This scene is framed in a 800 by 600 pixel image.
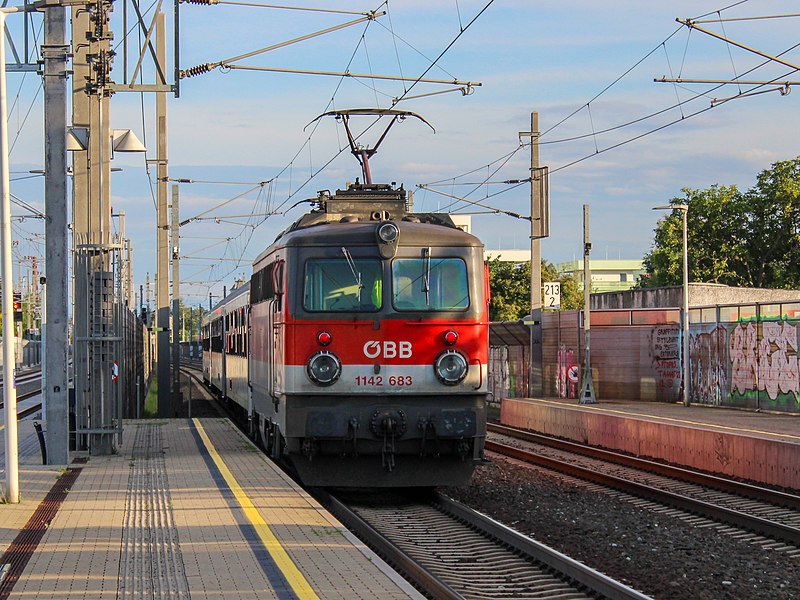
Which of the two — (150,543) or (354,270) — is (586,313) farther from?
(150,543)

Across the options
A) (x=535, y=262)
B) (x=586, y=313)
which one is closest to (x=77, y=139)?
(x=586, y=313)

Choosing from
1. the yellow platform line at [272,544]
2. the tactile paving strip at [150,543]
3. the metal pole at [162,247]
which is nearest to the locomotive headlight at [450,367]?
the yellow platform line at [272,544]

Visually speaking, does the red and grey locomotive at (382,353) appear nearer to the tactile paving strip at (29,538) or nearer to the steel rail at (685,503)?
the steel rail at (685,503)

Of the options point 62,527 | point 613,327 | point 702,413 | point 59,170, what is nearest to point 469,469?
point 62,527

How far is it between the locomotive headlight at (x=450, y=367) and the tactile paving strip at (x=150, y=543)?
3.36 meters

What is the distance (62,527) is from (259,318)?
6794 mm

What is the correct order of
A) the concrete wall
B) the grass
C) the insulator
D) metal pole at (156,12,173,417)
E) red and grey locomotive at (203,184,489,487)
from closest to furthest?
1. red and grey locomotive at (203,184,489,487)
2. the insulator
3. metal pole at (156,12,173,417)
4. the grass
5. the concrete wall

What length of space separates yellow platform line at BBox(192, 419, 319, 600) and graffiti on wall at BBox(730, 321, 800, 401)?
16.3m

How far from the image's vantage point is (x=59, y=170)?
1504 cm

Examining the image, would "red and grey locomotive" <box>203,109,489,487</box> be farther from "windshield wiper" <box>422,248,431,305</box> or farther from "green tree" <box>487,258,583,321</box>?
"green tree" <box>487,258,583,321</box>

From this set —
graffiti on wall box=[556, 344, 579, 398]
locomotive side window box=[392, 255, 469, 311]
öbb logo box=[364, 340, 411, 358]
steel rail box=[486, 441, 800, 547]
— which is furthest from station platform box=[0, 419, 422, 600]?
graffiti on wall box=[556, 344, 579, 398]

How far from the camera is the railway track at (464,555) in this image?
340 inches

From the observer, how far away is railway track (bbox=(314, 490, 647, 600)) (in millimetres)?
8648

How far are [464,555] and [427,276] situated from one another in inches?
160
